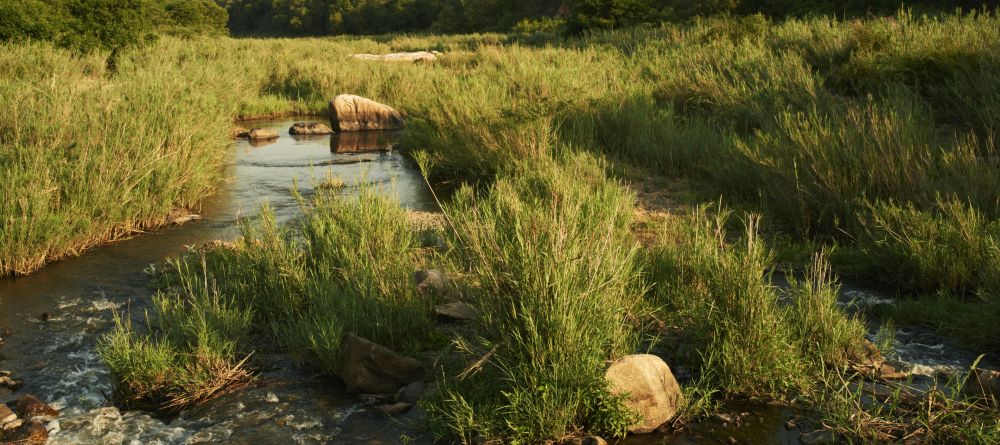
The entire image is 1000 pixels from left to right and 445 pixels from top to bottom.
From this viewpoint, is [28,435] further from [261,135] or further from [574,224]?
[261,135]

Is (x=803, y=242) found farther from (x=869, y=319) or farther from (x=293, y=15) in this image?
(x=293, y=15)

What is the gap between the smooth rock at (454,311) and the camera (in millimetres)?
5172

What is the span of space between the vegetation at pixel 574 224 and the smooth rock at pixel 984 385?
0.64 ft

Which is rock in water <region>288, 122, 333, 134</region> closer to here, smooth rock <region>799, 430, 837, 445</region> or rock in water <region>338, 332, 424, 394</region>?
rock in water <region>338, 332, 424, 394</region>

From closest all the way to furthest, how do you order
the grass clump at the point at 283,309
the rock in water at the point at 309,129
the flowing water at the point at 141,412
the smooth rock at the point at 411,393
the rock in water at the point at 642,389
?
1. the rock in water at the point at 642,389
2. the flowing water at the point at 141,412
3. the smooth rock at the point at 411,393
4. the grass clump at the point at 283,309
5. the rock in water at the point at 309,129

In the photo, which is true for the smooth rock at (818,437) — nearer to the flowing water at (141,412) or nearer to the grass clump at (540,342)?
the flowing water at (141,412)

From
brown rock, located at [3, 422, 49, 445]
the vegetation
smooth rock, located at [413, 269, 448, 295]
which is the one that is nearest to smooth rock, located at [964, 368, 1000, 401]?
the vegetation

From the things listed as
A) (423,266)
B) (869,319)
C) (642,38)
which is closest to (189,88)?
(423,266)

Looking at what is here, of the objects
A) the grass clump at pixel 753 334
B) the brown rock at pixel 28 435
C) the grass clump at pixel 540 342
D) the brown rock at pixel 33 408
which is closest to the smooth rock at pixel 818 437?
the grass clump at pixel 753 334

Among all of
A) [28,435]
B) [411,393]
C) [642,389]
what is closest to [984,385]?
[642,389]

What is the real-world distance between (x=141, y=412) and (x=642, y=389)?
9.28 feet

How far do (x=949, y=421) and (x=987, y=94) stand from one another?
7294 millimetres

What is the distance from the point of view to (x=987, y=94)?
9.41 meters

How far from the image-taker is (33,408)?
425cm
